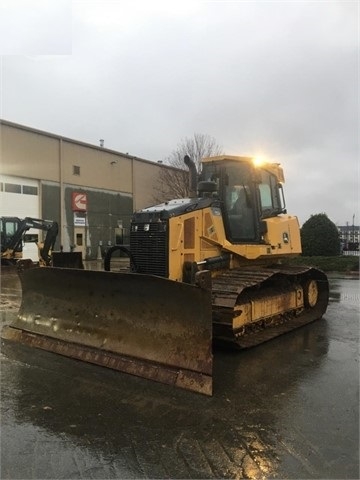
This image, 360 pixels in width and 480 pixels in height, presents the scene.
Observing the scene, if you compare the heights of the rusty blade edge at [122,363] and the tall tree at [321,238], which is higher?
the tall tree at [321,238]

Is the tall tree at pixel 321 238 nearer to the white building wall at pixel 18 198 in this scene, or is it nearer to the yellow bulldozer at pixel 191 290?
the yellow bulldozer at pixel 191 290

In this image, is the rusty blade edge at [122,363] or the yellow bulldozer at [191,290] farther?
the yellow bulldozer at [191,290]

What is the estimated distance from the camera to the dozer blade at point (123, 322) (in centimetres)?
474

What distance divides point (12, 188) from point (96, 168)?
7.47m

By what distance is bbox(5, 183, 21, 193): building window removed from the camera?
84.4ft

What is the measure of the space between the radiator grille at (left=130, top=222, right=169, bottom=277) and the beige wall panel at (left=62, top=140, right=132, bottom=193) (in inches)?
938

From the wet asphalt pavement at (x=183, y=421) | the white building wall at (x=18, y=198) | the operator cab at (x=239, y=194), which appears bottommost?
the wet asphalt pavement at (x=183, y=421)

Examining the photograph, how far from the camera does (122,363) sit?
5.20 meters

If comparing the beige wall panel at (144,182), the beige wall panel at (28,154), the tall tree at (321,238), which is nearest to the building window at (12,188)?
the beige wall panel at (28,154)

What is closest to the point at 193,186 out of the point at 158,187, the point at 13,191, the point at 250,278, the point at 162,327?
the point at 250,278

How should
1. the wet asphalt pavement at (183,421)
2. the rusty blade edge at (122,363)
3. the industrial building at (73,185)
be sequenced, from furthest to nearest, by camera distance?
1. the industrial building at (73,185)
2. the rusty blade edge at (122,363)
3. the wet asphalt pavement at (183,421)

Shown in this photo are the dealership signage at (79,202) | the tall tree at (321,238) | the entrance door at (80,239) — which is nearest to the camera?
the tall tree at (321,238)

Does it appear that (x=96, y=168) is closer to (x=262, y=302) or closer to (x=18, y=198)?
(x=18, y=198)

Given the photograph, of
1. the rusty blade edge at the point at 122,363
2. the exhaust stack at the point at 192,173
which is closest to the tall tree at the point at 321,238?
the exhaust stack at the point at 192,173
